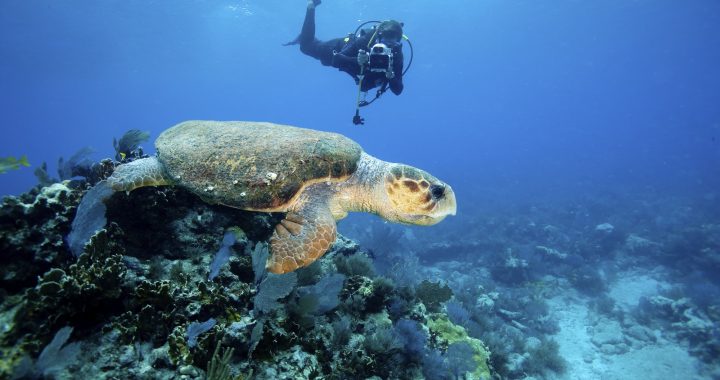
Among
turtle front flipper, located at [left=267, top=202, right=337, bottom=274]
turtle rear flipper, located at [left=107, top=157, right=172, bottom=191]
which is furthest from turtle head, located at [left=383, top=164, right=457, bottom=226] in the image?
turtle rear flipper, located at [left=107, top=157, right=172, bottom=191]

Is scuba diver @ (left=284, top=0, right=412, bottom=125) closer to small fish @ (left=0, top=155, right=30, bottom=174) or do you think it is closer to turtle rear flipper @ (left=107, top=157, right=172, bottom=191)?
turtle rear flipper @ (left=107, top=157, right=172, bottom=191)

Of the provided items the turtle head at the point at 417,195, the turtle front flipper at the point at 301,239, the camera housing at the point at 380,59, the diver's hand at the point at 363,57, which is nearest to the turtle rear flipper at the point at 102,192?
the turtle front flipper at the point at 301,239

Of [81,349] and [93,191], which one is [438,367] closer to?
[81,349]

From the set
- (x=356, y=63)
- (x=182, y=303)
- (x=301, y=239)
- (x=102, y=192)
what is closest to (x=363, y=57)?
(x=356, y=63)

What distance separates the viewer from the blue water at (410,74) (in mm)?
32469

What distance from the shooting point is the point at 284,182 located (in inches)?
130

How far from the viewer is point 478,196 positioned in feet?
93.0

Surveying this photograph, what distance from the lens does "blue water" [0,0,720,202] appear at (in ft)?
107

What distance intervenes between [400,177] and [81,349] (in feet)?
9.96

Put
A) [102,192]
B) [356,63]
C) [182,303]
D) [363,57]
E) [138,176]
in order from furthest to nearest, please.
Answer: [356,63]
[363,57]
[138,176]
[102,192]
[182,303]

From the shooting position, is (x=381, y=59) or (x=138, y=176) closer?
(x=138, y=176)

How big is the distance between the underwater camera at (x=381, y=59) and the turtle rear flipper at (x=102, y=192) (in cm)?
680

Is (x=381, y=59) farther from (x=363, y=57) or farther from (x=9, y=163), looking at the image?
(x=9, y=163)

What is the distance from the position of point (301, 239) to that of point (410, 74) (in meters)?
109
